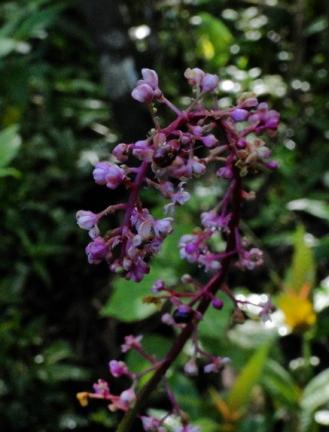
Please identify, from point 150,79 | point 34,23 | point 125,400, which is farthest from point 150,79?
point 34,23

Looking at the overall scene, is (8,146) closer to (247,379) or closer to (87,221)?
(247,379)

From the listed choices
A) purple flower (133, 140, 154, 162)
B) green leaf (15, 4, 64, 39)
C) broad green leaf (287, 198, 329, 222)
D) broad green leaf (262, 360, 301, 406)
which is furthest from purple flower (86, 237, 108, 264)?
green leaf (15, 4, 64, 39)

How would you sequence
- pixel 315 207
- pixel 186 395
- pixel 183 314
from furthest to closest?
pixel 315 207 → pixel 186 395 → pixel 183 314

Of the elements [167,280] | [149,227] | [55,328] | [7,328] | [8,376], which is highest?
[149,227]

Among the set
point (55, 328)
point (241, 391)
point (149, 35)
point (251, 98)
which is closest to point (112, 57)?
point (149, 35)

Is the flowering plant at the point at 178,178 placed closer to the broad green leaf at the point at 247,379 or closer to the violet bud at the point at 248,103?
the violet bud at the point at 248,103

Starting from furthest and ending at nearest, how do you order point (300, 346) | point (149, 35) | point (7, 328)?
point (149, 35) → point (300, 346) → point (7, 328)

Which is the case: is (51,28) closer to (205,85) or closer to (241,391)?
(241,391)
